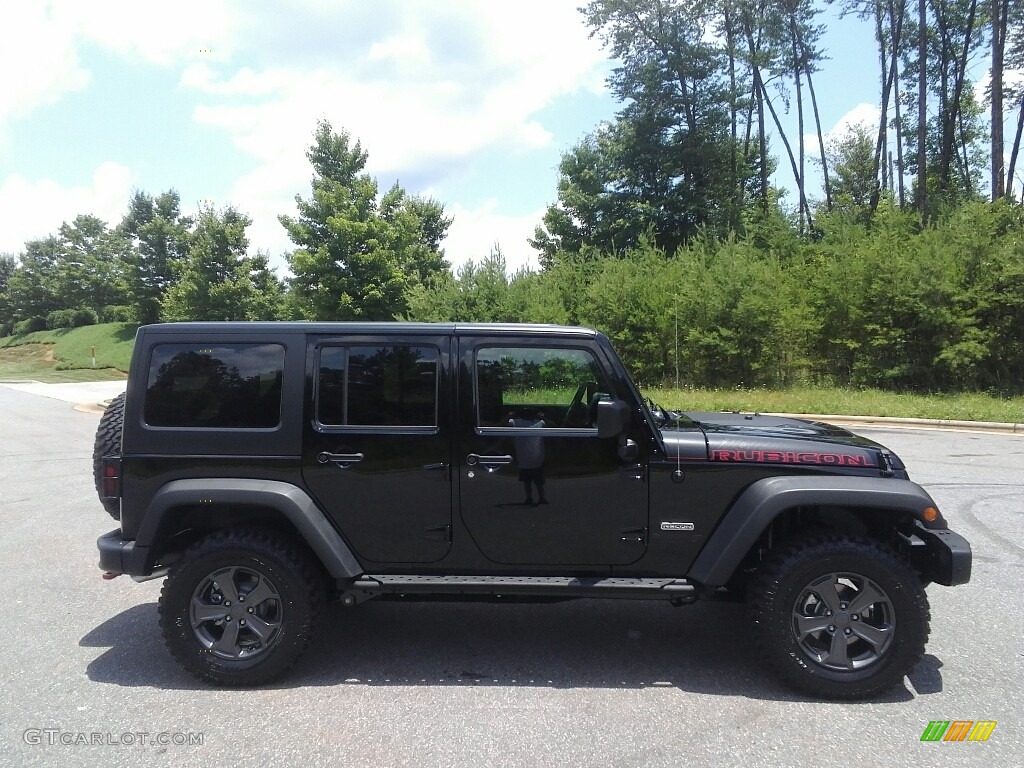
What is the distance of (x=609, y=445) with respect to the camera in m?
3.76

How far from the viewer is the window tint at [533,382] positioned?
3.87 metres

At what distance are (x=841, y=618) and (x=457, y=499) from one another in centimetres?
201

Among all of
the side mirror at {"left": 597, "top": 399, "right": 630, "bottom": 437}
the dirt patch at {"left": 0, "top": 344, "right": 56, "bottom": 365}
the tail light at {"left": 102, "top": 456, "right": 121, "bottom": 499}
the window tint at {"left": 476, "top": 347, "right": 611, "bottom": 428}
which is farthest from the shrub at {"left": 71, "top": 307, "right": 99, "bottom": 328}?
the side mirror at {"left": 597, "top": 399, "right": 630, "bottom": 437}

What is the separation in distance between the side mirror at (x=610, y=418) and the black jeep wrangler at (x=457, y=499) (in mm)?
72

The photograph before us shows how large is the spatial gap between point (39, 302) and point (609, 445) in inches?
3052

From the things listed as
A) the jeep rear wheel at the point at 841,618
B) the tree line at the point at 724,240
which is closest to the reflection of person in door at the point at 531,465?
the jeep rear wheel at the point at 841,618

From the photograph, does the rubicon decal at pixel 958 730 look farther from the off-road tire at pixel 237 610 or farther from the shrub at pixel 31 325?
the shrub at pixel 31 325

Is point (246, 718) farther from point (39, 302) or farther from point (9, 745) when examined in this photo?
point (39, 302)

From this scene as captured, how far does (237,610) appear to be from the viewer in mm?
3793

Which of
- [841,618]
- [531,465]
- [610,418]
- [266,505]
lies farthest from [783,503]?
[266,505]

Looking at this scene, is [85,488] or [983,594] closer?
[983,594]

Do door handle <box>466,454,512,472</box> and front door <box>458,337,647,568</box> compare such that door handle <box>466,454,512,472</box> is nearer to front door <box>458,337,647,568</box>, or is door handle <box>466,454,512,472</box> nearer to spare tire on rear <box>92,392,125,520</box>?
front door <box>458,337,647,568</box>

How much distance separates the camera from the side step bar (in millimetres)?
3691

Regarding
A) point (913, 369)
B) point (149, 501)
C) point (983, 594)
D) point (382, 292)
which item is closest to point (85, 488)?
point (149, 501)
